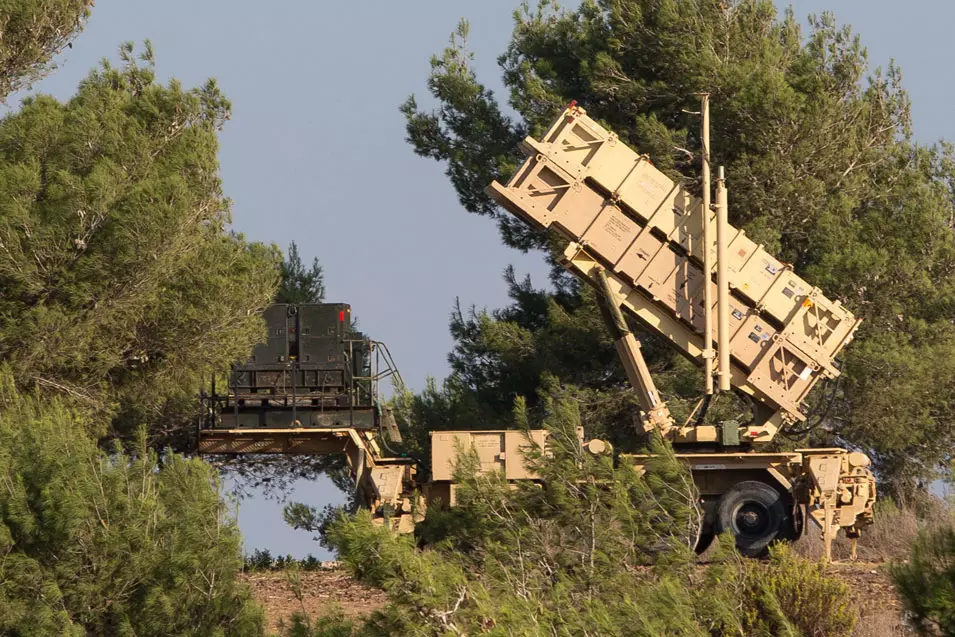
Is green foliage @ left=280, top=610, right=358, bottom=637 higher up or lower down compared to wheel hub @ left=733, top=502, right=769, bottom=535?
lower down

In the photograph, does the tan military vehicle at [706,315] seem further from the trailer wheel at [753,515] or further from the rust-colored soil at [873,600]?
the rust-colored soil at [873,600]

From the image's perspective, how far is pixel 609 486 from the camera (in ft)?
40.8

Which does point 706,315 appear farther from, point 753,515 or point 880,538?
point 880,538

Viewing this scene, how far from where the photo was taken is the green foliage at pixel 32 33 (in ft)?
60.5

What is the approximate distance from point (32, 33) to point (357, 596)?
7.62 metres

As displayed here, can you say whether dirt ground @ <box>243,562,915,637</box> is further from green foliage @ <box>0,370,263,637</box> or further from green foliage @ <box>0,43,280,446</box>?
green foliage @ <box>0,43,280,446</box>

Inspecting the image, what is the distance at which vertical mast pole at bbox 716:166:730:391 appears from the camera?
18.3 meters

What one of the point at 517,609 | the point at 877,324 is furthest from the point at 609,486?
the point at 877,324

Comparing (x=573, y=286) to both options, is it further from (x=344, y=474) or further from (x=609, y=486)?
(x=609, y=486)

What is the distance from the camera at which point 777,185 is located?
23250 mm

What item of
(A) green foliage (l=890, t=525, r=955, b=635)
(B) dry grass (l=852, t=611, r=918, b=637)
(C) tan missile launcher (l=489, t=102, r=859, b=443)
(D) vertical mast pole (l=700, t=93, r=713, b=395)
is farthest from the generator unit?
(A) green foliage (l=890, t=525, r=955, b=635)

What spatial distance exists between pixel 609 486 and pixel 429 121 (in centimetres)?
1424

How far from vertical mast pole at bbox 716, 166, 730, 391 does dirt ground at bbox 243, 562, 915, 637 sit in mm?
2537

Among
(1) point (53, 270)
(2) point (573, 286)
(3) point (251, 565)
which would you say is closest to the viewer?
(1) point (53, 270)
